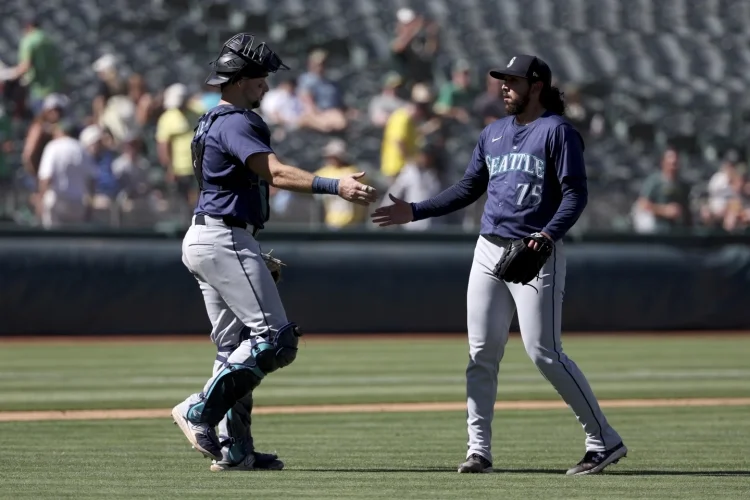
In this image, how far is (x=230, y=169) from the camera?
605 centimetres

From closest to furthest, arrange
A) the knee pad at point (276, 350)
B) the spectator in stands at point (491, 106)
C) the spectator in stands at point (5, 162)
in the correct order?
the knee pad at point (276, 350), the spectator in stands at point (5, 162), the spectator in stands at point (491, 106)

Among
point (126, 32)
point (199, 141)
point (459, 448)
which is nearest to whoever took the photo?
point (199, 141)

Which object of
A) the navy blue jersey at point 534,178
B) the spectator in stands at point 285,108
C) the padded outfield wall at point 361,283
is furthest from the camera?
the spectator in stands at point 285,108

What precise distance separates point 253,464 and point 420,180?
8.90 metres

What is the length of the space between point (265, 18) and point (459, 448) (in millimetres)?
14304

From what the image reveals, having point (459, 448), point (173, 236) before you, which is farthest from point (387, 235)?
point (459, 448)

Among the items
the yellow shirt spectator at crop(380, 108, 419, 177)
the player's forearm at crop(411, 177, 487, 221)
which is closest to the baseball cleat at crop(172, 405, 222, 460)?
the player's forearm at crop(411, 177, 487, 221)

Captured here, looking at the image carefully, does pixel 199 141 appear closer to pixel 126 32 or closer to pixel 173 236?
pixel 173 236

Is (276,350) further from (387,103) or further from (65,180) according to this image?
(387,103)

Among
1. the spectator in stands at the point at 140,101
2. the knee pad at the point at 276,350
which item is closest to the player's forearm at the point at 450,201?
the knee pad at the point at 276,350

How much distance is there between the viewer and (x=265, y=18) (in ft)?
68.1

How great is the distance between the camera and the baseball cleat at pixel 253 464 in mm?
6254

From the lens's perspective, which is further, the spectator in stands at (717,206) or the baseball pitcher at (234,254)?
the spectator in stands at (717,206)

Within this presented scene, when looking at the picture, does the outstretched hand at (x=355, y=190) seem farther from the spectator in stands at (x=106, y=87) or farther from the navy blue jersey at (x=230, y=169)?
the spectator in stands at (x=106, y=87)
